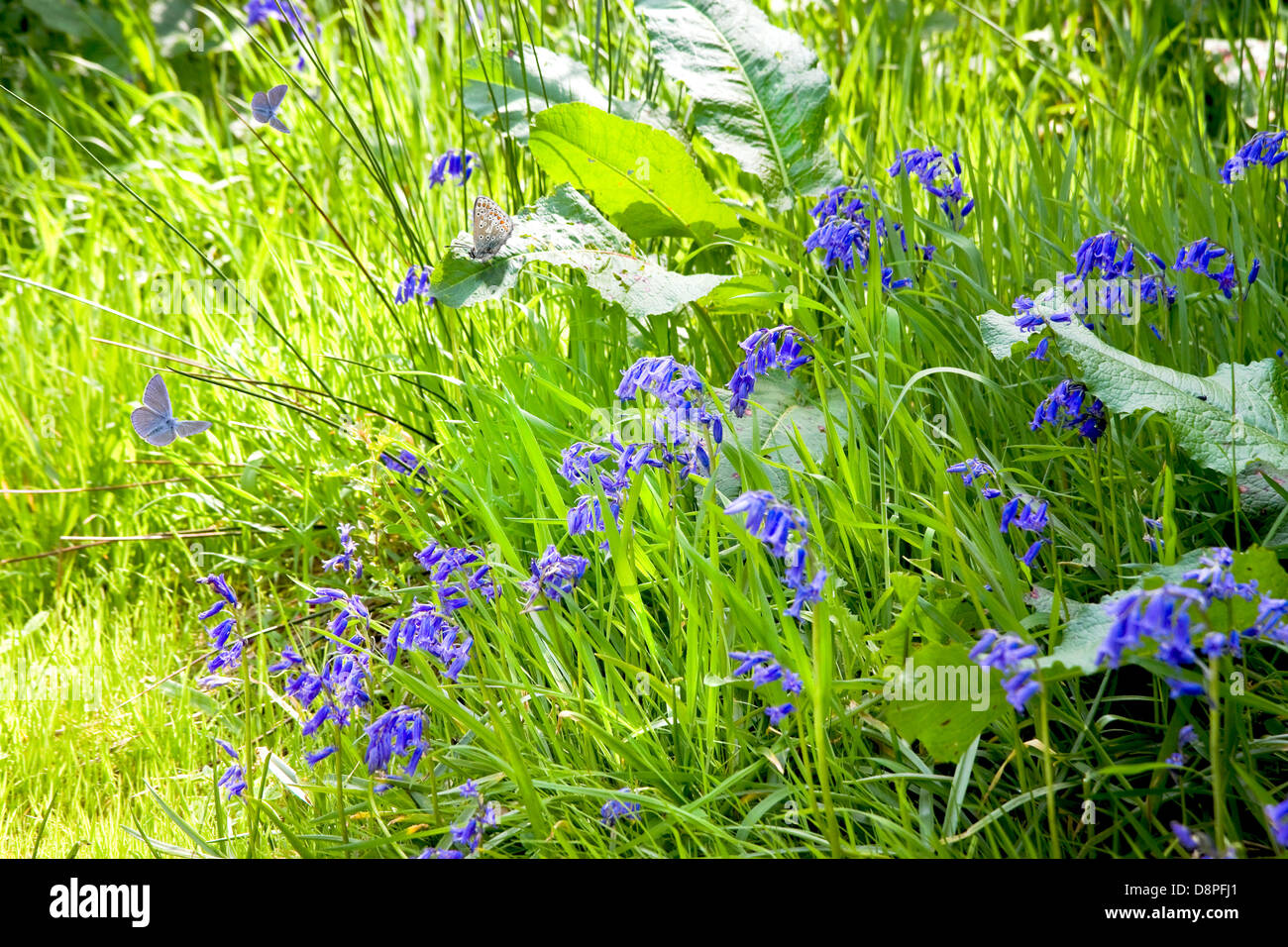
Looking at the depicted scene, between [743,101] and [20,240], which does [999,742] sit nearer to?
[743,101]

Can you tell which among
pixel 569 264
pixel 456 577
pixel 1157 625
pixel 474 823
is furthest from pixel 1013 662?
pixel 569 264

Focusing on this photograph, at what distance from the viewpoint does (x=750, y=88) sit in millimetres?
2422

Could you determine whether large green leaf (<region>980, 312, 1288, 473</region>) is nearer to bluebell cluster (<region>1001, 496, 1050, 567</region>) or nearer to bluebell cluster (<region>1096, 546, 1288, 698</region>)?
bluebell cluster (<region>1001, 496, 1050, 567</region>)

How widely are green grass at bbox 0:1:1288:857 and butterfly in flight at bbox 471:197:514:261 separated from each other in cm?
25

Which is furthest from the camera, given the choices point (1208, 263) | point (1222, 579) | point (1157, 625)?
point (1208, 263)

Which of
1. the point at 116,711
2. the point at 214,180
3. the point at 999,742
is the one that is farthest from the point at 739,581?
the point at 214,180

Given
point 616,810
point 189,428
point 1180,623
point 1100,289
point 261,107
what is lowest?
point 616,810

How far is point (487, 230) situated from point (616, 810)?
1054 mm

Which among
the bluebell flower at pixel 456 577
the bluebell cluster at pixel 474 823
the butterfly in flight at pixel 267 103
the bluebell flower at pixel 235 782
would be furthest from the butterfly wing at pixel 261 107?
the bluebell cluster at pixel 474 823

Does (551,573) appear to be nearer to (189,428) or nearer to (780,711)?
(780,711)

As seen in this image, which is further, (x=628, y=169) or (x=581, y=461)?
(x=628, y=169)

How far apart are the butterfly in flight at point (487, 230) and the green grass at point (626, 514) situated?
25 centimetres

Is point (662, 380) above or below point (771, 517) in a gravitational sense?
above

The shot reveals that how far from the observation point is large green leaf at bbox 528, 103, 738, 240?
214 centimetres
